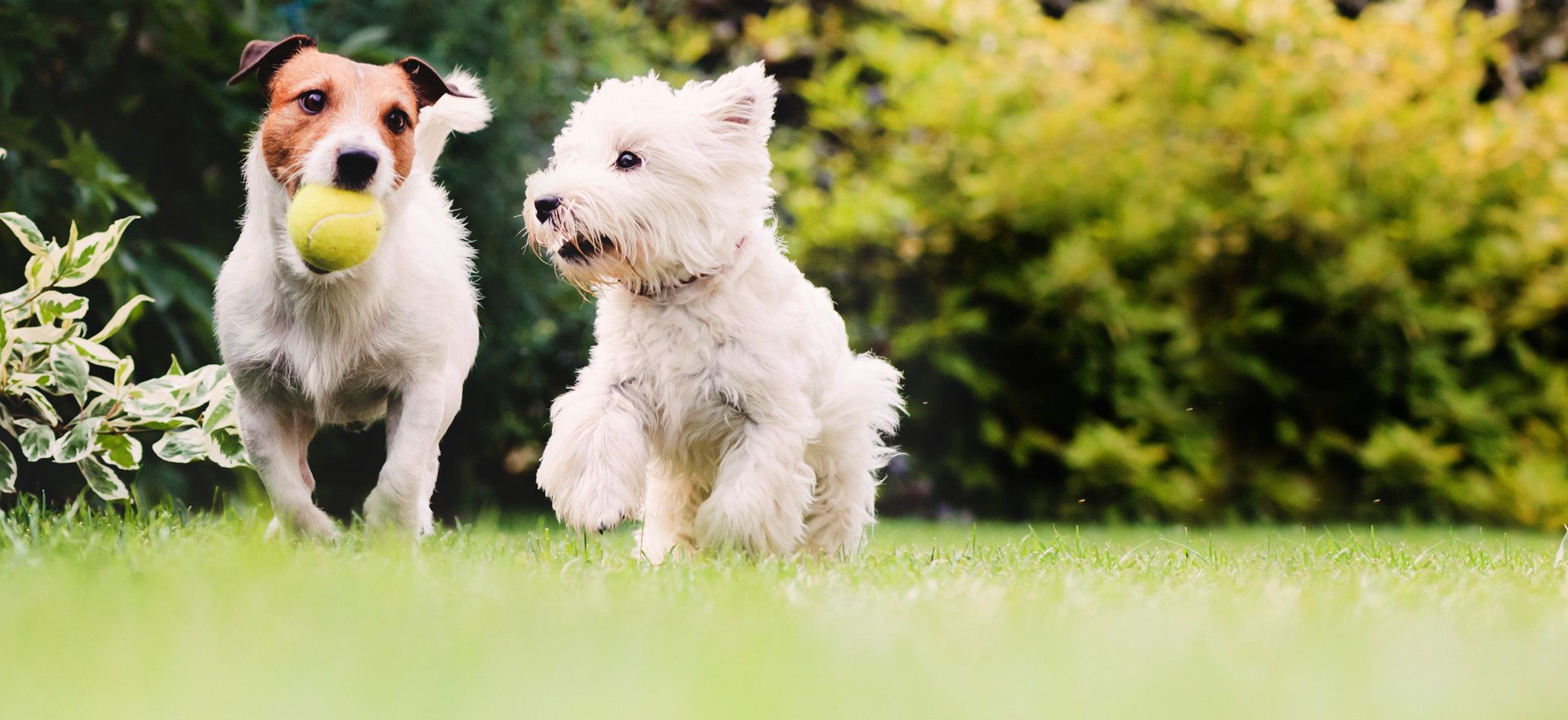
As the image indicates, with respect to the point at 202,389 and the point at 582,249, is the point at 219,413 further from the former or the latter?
the point at 582,249

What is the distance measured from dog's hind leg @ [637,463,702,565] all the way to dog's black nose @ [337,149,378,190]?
1.25 metres

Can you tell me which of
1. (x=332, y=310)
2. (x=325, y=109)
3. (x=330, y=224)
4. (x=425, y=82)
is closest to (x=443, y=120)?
(x=425, y=82)

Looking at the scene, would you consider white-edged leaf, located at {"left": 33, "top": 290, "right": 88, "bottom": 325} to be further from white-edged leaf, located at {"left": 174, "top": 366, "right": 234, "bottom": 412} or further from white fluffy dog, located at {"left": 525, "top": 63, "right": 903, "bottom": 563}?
white fluffy dog, located at {"left": 525, "top": 63, "right": 903, "bottom": 563}

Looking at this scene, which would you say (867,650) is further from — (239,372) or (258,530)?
(239,372)

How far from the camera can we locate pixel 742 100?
4086 mm

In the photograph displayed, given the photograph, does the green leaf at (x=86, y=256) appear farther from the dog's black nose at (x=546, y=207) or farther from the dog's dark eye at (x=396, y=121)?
the dog's black nose at (x=546, y=207)

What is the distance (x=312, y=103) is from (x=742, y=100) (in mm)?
1143

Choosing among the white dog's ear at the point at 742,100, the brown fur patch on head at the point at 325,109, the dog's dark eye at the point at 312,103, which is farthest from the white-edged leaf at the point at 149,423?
the white dog's ear at the point at 742,100

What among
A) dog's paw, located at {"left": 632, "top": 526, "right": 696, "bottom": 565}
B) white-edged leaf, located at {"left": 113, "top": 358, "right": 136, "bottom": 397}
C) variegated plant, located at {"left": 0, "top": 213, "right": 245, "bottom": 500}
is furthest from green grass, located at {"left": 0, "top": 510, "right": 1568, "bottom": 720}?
white-edged leaf, located at {"left": 113, "top": 358, "right": 136, "bottom": 397}

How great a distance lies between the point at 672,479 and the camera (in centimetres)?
441

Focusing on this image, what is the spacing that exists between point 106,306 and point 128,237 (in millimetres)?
271

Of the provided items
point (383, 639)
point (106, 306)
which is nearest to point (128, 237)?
point (106, 306)

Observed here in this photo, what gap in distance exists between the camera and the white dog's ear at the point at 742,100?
4.07 metres

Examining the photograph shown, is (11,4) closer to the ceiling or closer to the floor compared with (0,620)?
closer to the ceiling
